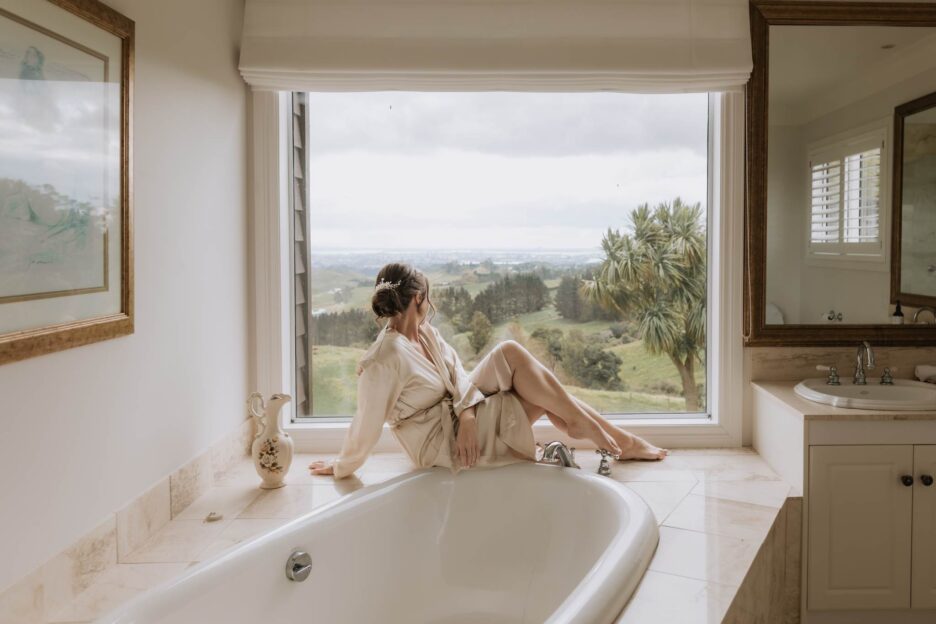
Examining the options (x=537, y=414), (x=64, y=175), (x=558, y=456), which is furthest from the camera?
(x=537, y=414)

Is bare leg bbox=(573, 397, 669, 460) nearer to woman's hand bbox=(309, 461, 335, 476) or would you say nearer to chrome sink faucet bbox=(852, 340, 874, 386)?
chrome sink faucet bbox=(852, 340, 874, 386)

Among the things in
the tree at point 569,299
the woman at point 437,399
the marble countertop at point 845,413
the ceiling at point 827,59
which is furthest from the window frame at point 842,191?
the woman at point 437,399

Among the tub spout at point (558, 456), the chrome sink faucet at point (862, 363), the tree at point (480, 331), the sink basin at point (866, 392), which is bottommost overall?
the tub spout at point (558, 456)

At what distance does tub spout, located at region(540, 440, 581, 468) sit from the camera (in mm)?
2525

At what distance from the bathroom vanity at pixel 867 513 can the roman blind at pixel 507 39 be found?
1432 mm

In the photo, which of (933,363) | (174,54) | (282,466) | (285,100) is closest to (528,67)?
(285,100)

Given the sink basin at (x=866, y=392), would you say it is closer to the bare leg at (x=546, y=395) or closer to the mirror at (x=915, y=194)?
the mirror at (x=915, y=194)

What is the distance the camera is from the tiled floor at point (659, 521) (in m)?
1.73

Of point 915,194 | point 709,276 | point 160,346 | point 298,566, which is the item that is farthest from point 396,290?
point 915,194

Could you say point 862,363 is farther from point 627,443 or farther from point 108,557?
point 108,557

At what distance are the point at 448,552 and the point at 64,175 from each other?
5.12 ft

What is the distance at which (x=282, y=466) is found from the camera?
256 cm

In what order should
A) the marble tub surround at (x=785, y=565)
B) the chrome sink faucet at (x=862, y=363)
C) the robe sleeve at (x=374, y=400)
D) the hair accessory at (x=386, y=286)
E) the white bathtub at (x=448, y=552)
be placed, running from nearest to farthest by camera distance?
the white bathtub at (x=448, y=552) → the marble tub surround at (x=785, y=565) → the robe sleeve at (x=374, y=400) → the hair accessory at (x=386, y=286) → the chrome sink faucet at (x=862, y=363)

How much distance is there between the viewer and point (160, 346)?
2227mm
